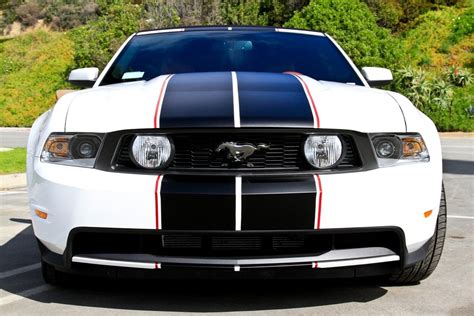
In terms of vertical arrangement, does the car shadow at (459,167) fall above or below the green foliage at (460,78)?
above

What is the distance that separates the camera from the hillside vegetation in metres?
27.2

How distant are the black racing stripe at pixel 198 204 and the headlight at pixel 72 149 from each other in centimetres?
42

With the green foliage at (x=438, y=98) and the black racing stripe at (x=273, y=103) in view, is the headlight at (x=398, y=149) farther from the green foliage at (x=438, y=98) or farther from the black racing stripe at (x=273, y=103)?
the green foliage at (x=438, y=98)

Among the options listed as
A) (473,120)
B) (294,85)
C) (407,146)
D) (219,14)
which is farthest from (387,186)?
(219,14)

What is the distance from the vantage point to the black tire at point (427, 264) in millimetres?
4242

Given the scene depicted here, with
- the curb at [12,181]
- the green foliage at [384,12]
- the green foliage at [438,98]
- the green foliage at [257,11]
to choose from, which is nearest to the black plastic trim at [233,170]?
the curb at [12,181]

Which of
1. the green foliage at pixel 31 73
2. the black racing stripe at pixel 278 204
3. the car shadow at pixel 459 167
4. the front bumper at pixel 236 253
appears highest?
the black racing stripe at pixel 278 204

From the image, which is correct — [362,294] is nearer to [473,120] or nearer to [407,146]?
[407,146]

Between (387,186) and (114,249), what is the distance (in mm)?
1305

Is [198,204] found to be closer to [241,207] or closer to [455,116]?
[241,207]

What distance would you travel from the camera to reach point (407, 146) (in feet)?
12.7

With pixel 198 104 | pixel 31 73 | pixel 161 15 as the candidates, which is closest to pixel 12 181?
pixel 198 104

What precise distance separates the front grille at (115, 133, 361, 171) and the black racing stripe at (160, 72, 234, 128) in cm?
7

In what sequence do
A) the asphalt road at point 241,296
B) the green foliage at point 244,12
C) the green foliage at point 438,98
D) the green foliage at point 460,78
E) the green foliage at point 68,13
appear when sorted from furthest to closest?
1. the green foliage at point 68,13
2. the green foliage at point 244,12
3. the green foliage at point 460,78
4. the green foliage at point 438,98
5. the asphalt road at point 241,296
